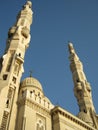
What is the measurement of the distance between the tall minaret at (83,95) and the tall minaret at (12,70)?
9095 mm

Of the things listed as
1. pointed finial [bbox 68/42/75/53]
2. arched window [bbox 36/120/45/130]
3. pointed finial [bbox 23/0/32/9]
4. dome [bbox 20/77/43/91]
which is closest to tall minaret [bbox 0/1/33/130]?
arched window [bbox 36/120/45/130]

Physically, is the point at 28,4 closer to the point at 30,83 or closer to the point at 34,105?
the point at 30,83

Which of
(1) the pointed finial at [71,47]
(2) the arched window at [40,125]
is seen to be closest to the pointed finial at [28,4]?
(1) the pointed finial at [71,47]

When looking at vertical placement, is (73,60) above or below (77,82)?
above

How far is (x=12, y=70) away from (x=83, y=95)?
12089 mm

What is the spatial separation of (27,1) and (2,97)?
22.8 meters

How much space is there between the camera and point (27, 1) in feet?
112

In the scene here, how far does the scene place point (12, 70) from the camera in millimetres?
18156

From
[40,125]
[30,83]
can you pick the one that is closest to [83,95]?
[30,83]

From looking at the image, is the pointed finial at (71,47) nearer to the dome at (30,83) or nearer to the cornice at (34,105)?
the dome at (30,83)

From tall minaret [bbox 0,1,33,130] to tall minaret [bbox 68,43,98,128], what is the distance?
9.09 metres

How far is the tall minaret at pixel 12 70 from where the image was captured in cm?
1513

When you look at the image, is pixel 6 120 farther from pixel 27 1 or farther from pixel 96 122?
pixel 27 1

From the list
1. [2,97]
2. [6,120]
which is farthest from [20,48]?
[6,120]
